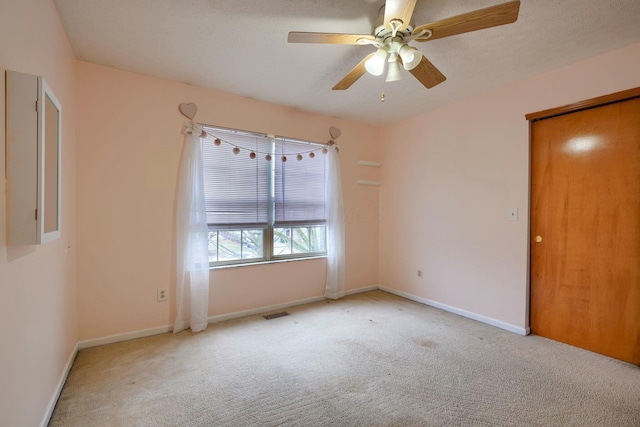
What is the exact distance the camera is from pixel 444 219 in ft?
11.6

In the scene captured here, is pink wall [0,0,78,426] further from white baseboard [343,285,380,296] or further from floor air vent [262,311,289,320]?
white baseboard [343,285,380,296]

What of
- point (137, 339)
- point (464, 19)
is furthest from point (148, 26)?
point (137, 339)

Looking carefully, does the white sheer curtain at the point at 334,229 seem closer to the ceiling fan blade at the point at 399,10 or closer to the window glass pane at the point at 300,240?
the window glass pane at the point at 300,240

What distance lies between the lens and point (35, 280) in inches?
58.1

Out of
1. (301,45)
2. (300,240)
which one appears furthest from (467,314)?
(301,45)

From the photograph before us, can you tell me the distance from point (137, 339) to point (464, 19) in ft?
11.5

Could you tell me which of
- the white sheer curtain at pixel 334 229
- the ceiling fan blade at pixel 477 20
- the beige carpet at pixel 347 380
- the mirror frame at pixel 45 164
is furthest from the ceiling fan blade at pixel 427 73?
the beige carpet at pixel 347 380

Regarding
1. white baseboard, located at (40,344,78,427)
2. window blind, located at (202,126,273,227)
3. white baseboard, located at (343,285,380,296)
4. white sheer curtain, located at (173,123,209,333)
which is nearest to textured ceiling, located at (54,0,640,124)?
window blind, located at (202,126,273,227)

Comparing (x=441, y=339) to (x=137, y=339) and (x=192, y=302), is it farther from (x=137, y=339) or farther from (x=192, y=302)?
(x=137, y=339)

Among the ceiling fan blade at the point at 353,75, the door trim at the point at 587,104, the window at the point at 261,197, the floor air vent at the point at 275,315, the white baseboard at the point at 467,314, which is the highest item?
the ceiling fan blade at the point at 353,75

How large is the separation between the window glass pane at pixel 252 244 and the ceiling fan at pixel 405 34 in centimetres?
210

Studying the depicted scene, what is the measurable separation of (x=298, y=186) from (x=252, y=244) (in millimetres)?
931

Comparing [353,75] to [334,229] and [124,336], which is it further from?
[124,336]

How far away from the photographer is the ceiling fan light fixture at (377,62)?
188 centimetres
